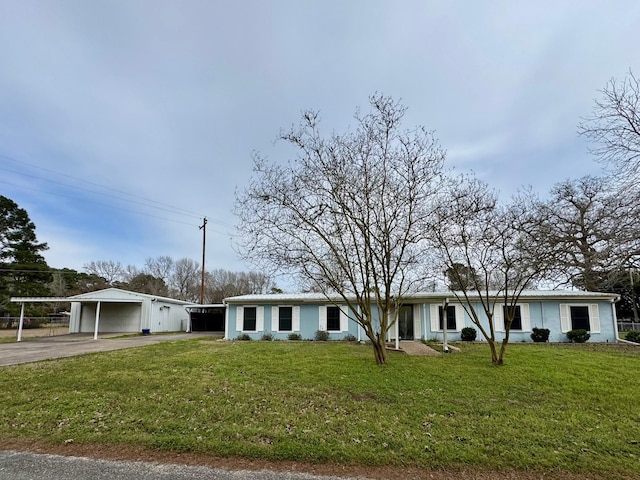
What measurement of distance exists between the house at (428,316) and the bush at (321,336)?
237mm

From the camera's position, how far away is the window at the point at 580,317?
16.8 m

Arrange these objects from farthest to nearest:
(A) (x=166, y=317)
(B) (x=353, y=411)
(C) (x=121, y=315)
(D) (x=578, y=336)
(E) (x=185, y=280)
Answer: (E) (x=185, y=280) < (A) (x=166, y=317) < (C) (x=121, y=315) < (D) (x=578, y=336) < (B) (x=353, y=411)

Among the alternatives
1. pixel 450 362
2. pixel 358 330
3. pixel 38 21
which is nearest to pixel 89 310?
pixel 358 330

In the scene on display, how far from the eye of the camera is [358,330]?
17.6 metres

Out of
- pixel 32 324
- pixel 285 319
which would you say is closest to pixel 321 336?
pixel 285 319

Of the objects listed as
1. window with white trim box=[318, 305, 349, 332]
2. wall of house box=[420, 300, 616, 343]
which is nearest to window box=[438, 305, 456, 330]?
wall of house box=[420, 300, 616, 343]

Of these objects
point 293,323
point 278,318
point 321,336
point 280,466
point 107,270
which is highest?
Result: point 107,270

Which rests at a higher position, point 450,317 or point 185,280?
point 185,280

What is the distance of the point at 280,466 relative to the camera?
3717mm

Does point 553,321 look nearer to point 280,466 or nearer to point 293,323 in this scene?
point 293,323

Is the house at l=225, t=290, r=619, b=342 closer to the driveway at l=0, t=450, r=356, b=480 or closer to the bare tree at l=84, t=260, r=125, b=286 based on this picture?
the driveway at l=0, t=450, r=356, b=480

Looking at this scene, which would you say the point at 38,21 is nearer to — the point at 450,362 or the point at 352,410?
the point at 352,410

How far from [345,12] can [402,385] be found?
843cm

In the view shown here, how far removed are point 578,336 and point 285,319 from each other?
1381cm
